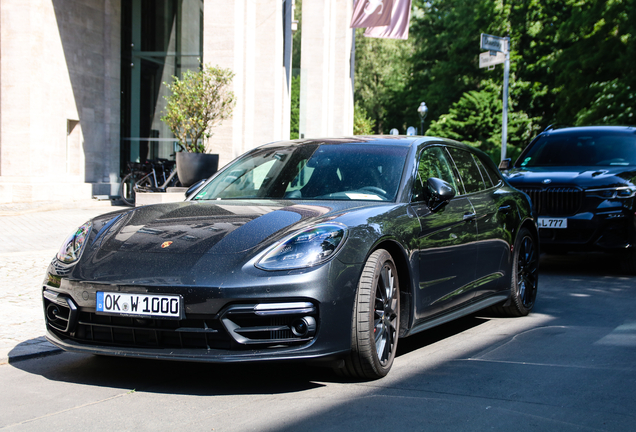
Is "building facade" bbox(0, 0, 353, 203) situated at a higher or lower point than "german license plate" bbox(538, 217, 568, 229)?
higher

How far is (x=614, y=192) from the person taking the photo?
9.10m

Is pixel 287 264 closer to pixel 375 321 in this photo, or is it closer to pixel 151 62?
pixel 375 321

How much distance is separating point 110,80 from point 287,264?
17.6 meters

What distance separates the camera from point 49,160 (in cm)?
1744

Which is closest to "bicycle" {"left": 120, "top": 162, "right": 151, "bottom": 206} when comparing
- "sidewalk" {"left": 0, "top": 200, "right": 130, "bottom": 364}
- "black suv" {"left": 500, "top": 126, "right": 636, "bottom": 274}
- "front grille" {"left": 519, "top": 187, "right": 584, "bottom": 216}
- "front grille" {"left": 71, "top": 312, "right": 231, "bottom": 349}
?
"sidewalk" {"left": 0, "top": 200, "right": 130, "bottom": 364}

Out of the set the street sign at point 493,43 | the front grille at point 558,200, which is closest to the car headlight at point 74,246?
the front grille at point 558,200

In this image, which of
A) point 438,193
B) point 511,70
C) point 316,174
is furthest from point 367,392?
point 511,70

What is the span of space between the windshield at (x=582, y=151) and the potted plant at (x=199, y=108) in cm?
743

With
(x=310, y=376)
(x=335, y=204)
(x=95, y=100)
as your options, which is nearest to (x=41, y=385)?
(x=310, y=376)

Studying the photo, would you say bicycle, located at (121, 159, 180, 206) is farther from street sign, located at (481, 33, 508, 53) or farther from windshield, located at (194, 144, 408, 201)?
windshield, located at (194, 144, 408, 201)

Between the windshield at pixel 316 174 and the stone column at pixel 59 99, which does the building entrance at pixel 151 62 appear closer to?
the stone column at pixel 59 99

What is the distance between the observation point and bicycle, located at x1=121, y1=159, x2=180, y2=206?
18.1 m

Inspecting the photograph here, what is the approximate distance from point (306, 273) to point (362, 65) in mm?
59742

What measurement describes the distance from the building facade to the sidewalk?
2.99 ft
